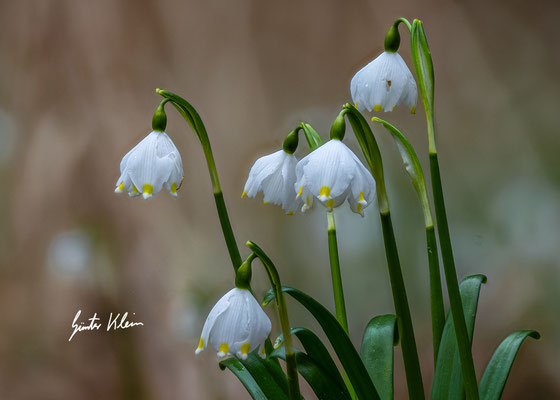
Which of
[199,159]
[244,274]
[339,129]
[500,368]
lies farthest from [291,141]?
[199,159]

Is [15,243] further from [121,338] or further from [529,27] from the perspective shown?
[529,27]

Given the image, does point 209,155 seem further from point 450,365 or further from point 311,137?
point 450,365

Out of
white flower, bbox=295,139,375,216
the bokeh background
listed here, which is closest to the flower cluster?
white flower, bbox=295,139,375,216

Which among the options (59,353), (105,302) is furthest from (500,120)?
(59,353)

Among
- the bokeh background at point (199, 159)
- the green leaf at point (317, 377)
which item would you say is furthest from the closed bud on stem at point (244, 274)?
the bokeh background at point (199, 159)
